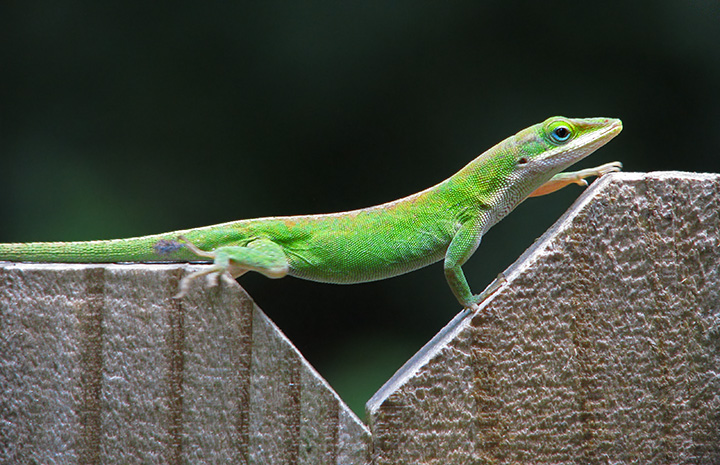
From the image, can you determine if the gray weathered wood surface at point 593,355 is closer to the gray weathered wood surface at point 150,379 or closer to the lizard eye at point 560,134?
the gray weathered wood surface at point 150,379

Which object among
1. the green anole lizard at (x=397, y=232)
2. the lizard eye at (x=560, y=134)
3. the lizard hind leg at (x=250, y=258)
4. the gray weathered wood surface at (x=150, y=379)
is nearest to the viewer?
the gray weathered wood surface at (x=150, y=379)

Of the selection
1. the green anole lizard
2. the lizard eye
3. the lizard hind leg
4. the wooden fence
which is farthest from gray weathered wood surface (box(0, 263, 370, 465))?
the lizard eye

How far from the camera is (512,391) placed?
1.22 meters

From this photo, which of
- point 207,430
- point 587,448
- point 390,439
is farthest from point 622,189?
point 207,430

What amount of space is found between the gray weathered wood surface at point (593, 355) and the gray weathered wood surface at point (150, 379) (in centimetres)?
18

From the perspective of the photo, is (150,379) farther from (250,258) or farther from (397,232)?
(397,232)

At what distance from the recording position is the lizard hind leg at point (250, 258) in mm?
1470

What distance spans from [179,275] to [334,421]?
1.35 ft

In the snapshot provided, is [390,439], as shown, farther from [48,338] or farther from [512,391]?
[48,338]

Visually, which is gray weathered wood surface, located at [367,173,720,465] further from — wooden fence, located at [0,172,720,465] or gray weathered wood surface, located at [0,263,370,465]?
gray weathered wood surface, located at [0,263,370,465]

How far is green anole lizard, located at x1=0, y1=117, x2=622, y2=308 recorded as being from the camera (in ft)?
5.42

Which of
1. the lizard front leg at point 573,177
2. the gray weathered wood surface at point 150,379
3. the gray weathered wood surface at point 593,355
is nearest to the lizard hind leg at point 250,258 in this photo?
the gray weathered wood surface at point 150,379

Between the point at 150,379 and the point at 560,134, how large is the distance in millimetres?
1396

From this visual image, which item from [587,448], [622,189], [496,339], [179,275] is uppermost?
[622,189]
